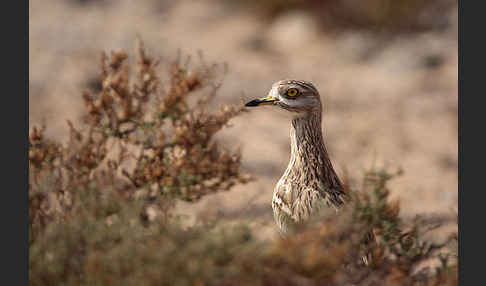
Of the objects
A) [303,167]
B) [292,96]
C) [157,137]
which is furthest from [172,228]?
[157,137]

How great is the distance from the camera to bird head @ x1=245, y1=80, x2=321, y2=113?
3.67 metres

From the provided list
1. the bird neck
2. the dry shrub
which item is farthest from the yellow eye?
the dry shrub

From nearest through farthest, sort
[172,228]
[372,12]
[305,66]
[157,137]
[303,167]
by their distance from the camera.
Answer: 1. [172,228]
2. [303,167]
3. [157,137]
4. [305,66]
5. [372,12]

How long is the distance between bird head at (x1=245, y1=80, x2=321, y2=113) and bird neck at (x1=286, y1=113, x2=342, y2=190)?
0.27 ft

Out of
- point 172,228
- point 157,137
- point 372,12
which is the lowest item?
point 172,228

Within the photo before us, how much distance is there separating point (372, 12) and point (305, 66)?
153 cm

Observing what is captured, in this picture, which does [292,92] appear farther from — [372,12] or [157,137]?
[372,12]

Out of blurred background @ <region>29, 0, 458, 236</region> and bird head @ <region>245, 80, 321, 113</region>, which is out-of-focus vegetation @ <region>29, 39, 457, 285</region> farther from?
blurred background @ <region>29, 0, 458, 236</region>

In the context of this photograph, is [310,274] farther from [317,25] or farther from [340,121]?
[317,25]

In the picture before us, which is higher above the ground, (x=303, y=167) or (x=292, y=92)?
(x=292, y=92)

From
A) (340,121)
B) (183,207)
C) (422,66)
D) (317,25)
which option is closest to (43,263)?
(183,207)

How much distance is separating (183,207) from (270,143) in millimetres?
1722

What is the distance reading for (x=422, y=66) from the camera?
8.97 m

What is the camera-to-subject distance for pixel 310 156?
145 inches
